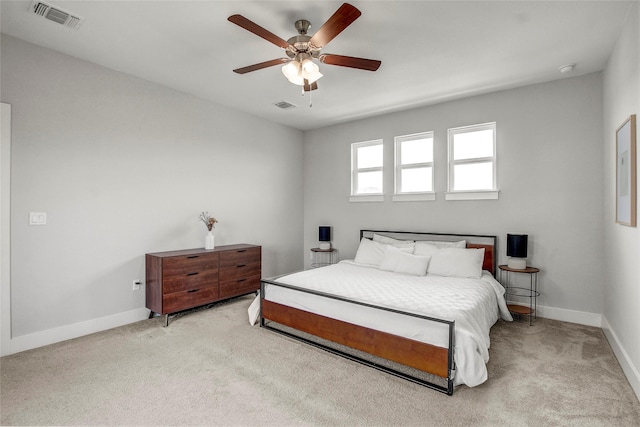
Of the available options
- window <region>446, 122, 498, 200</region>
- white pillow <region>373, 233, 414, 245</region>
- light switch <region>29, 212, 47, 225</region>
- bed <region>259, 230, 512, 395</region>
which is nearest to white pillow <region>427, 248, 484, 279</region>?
bed <region>259, 230, 512, 395</region>

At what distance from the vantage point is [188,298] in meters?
3.76

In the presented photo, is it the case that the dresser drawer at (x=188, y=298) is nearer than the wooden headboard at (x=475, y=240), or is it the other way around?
the dresser drawer at (x=188, y=298)

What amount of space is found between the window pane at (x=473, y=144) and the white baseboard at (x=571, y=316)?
2.02 m

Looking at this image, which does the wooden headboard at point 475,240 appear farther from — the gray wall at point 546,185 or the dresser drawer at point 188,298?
the dresser drawer at point 188,298

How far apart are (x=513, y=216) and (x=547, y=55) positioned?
5.97 ft

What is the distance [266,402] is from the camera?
2178 mm

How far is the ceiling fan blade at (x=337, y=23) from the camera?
6.40 feet

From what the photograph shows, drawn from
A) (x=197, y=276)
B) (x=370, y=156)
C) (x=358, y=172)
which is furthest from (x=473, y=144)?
(x=197, y=276)

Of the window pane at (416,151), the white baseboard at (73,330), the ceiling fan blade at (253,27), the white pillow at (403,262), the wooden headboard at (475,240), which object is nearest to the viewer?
the ceiling fan blade at (253,27)

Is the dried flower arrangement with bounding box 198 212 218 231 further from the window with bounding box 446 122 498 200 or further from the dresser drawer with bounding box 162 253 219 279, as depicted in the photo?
the window with bounding box 446 122 498 200

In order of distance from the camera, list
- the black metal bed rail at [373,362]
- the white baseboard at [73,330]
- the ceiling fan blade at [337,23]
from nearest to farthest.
A: the ceiling fan blade at [337,23], the black metal bed rail at [373,362], the white baseboard at [73,330]

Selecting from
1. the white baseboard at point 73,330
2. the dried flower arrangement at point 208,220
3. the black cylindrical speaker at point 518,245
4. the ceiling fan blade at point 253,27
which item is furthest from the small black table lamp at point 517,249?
the white baseboard at point 73,330

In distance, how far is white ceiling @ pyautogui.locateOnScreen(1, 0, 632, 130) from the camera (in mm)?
2443

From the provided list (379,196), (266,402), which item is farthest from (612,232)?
(266,402)
